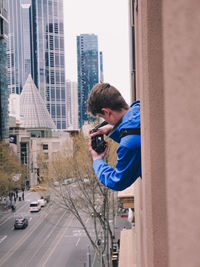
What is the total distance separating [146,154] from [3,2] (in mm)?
49727

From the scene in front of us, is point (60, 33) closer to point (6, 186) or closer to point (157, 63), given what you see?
point (6, 186)

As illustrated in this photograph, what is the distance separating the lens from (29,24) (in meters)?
130

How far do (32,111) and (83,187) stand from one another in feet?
220

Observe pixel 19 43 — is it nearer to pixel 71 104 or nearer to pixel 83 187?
pixel 71 104

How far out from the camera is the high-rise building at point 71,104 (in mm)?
130000

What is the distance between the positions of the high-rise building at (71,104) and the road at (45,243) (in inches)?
3896

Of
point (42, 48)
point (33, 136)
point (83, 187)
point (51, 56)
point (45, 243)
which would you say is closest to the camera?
point (83, 187)

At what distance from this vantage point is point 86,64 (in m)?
91.9

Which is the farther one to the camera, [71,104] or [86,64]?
[71,104]

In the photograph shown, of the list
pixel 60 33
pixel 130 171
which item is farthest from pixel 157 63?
pixel 60 33

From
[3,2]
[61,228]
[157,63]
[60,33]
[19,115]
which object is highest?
[60,33]

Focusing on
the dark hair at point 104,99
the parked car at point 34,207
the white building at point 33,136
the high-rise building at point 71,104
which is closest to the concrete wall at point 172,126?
the dark hair at point 104,99

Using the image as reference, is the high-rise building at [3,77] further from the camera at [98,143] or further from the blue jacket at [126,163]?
the blue jacket at [126,163]

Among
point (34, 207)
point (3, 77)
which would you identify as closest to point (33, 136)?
point (3, 77)
